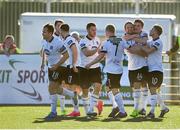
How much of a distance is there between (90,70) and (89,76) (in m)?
0.13

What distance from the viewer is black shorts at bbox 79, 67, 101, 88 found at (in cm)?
1702

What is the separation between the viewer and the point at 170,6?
1351 inches

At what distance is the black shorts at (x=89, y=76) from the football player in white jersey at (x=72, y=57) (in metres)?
0.14

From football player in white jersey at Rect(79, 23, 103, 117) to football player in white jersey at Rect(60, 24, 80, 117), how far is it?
0.15 meters

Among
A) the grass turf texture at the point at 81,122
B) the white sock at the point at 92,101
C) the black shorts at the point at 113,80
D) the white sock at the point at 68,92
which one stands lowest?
the grass turf texture at the point at 81,122

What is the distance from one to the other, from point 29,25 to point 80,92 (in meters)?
8.12

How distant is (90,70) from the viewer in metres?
17.1

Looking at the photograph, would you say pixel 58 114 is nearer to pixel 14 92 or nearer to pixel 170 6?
pixel 14 92

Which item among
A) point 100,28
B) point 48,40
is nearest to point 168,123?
point 48,40

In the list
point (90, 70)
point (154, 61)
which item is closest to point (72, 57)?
point (90, 70)

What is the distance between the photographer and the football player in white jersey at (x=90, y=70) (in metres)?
16.9

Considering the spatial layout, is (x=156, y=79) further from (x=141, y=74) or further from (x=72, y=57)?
(x=72, y=57)

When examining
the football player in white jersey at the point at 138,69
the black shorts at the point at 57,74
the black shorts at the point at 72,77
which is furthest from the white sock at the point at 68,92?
the football player in white jersey at the point at 138,69

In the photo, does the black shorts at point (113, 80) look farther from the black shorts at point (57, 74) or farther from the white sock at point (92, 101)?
the black shorts at point (57, 74)
